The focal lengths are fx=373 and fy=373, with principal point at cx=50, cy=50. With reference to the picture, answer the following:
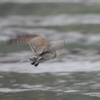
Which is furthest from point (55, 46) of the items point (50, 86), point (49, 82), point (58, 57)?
point (58, 57)

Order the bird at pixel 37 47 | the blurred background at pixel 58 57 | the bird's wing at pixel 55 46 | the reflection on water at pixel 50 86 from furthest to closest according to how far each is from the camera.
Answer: the blurred background at pixel 58 57 → the bird at pixel 37 47 → the reflection on water at pixel 50 86 → the bird's wing at pixel 55 46

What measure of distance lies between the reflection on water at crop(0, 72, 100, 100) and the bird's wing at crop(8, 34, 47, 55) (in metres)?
0.79

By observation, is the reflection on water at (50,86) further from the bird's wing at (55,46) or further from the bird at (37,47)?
the bird's wing at (55,46)

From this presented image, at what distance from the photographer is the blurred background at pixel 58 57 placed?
7.38 meters

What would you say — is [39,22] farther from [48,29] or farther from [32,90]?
[32,90]

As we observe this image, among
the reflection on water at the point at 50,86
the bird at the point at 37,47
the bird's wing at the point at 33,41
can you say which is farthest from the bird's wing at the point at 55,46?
the reflection on water at the point at 50,86

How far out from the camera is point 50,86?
25.1 feet

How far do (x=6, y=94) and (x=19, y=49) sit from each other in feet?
16.6

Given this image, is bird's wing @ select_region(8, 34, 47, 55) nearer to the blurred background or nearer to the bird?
the bird

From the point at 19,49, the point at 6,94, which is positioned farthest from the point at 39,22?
the point at 6,94

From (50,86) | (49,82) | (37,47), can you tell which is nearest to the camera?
(37,47)

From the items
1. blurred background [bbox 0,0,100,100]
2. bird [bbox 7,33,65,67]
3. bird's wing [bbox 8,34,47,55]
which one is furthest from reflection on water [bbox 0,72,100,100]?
bird's wing [bbox 8,34,47,55]

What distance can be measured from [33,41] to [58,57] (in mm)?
2982

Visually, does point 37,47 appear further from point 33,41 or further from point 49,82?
point 49,82
